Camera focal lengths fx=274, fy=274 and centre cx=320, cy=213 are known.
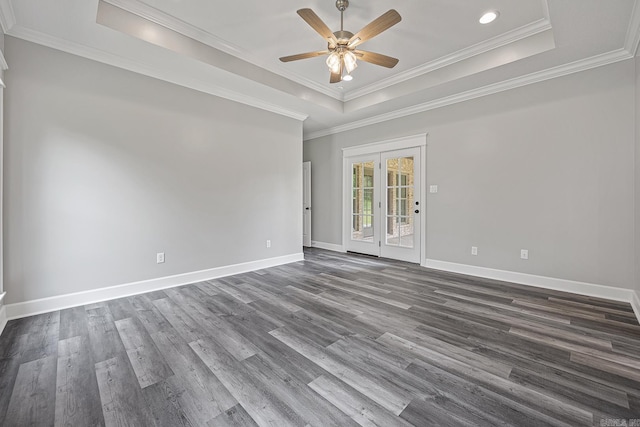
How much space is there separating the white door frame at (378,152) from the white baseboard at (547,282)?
0.51 metres

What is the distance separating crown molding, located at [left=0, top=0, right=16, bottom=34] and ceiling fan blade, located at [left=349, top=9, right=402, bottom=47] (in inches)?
112

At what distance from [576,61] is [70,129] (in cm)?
556

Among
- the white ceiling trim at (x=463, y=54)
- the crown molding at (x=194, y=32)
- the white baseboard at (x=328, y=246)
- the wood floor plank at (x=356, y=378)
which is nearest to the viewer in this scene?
the wood floor plank at (x=356, y=378)

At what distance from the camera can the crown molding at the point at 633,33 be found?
231cm

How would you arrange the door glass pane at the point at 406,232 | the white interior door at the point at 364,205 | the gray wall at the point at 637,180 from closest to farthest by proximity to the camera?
the gray wall at the point at 637,180
the door glass pane at the point at 406,232
the white interior door at the point at 364,205

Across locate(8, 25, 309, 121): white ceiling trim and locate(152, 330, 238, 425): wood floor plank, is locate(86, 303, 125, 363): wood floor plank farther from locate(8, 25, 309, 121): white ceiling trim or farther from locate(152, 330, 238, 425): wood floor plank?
locate(8, 25, 309, 121): white ceiling trim

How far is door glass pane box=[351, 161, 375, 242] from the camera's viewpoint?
5.39 m

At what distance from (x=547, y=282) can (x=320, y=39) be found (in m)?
4.01

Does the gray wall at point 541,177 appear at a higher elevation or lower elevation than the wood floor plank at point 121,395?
higher

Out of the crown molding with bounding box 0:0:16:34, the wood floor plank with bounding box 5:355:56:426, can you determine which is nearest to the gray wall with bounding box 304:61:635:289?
the wood floor plank with bounding box 5:355:56:426

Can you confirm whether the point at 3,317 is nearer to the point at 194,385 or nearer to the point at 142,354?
the point at 142,354

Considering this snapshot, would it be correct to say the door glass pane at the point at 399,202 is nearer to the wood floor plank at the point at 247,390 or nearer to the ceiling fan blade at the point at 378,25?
the ceiling fan blade at the point at 378,25

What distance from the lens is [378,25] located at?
2270 millimetres

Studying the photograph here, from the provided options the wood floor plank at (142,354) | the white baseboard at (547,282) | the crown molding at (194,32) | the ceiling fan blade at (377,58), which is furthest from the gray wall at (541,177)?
the wood floor plank at (142,354)
